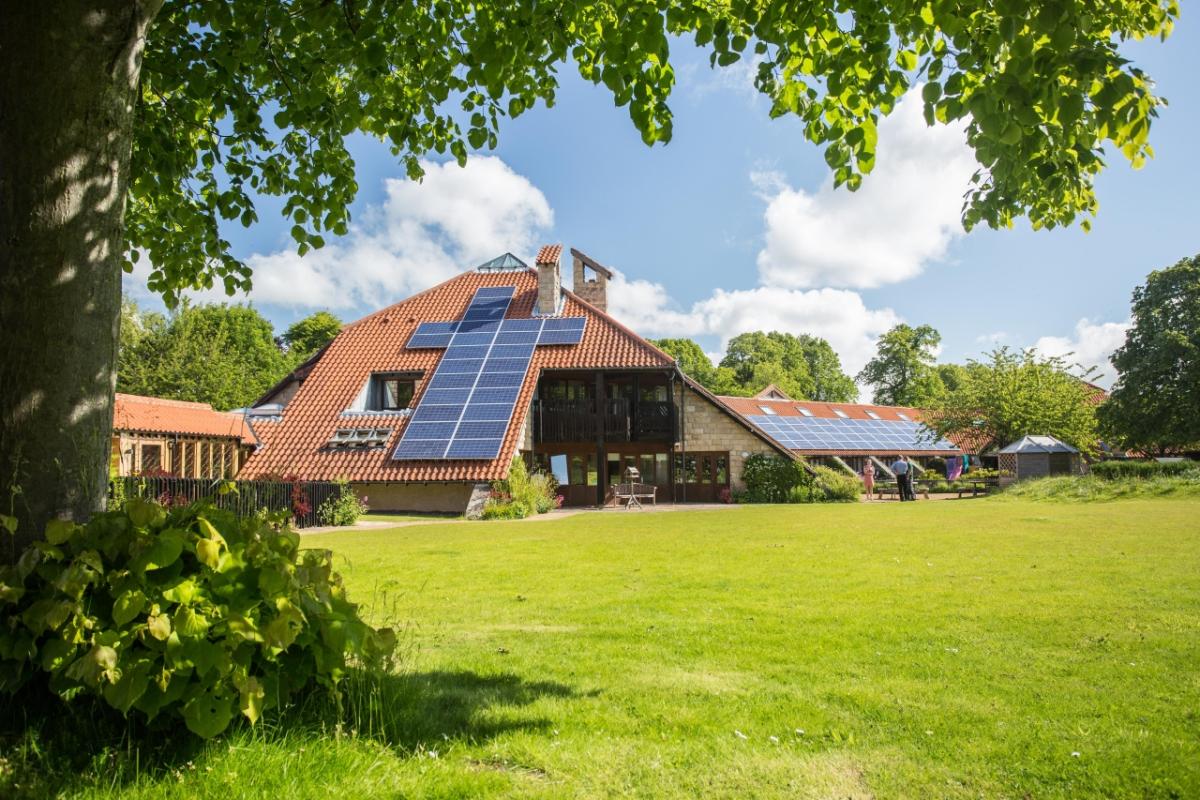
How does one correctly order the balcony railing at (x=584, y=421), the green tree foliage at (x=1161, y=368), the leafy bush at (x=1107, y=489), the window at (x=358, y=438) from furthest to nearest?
the green tree foliage at (x=1161, y=368) < the balcony railing at (x=584, y=421) < the window at (x=358, y=438) < the leafy bush at (x=1107, y=489)

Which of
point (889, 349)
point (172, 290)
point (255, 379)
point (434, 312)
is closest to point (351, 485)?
point (434, 312)

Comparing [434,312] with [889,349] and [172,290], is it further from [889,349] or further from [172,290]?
[889,349]

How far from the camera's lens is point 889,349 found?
7831cm

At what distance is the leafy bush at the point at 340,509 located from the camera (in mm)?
19531

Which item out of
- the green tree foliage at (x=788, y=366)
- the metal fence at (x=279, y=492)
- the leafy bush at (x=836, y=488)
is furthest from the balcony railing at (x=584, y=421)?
the green tree foliage at (x=788, y=366)

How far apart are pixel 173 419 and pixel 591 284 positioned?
696 inches

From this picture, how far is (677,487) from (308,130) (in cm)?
2494

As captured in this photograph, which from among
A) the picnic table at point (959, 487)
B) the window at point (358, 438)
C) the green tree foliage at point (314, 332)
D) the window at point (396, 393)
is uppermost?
the green tree foliage at point (314, 332)

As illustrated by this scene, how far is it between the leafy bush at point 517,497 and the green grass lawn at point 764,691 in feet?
39.1

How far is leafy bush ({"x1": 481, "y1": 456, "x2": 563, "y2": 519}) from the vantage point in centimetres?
2145

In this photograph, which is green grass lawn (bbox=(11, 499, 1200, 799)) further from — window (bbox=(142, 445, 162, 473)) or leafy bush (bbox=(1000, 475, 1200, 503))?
window (bbox=(142, 445, 162, 473))

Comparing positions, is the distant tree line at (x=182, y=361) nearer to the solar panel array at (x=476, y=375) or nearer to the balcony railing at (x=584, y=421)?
the solar panel array at (x=476, y=375)

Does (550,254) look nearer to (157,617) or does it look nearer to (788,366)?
(157,617)

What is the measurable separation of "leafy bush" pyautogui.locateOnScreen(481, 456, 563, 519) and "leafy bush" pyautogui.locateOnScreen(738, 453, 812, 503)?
28.0 ft
